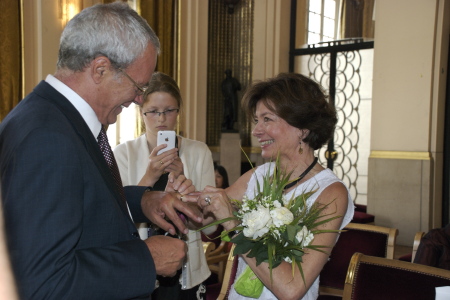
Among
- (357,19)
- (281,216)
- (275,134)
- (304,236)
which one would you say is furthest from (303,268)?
(357,19)

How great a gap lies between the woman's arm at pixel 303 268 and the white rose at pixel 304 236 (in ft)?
0.60

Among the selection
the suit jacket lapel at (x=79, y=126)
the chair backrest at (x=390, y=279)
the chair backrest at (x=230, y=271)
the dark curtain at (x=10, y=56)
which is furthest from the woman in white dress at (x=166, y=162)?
the dark curtain at (x=10, y=56)

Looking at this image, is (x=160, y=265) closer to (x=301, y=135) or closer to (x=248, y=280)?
(x=248, y=280)

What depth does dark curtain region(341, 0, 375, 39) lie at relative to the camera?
995 cm

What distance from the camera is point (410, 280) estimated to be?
2332mm

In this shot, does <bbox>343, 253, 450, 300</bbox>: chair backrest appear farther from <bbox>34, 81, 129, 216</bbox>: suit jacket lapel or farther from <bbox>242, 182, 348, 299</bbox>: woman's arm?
<bbox>34, 81, 129, 216</bbox>: suit jacket lapel

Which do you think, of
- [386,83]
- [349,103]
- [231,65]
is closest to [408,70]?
[386,83]

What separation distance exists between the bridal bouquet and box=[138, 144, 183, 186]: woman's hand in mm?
690

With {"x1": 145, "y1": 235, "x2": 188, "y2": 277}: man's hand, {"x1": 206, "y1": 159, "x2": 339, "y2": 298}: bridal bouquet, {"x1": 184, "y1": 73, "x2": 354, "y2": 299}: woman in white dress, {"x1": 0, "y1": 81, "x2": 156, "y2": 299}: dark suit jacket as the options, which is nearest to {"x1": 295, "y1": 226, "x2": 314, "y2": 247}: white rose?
{"x1": 206, "y1": 159, "x2": 339, "y2": 298}: bridal bouquet

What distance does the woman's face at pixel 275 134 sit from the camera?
96.2 inches

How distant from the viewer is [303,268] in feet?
6.61

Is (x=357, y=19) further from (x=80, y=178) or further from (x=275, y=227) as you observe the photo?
(x=80, y=178)

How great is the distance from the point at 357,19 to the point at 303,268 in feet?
29.7

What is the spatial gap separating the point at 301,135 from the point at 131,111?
6969 millimetres
